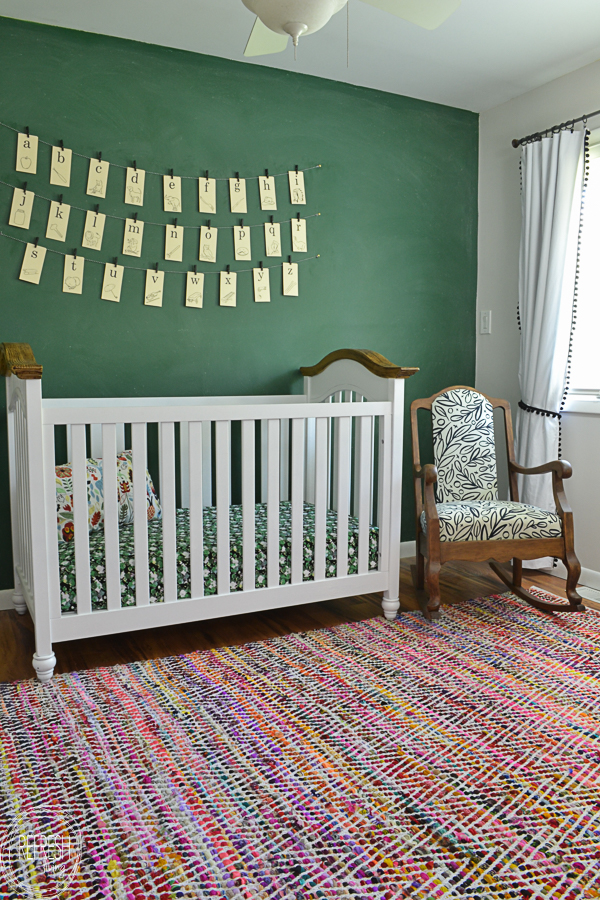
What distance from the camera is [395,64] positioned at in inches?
111

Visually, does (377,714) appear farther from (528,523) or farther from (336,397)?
(336,397)

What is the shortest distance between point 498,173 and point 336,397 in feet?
4.83

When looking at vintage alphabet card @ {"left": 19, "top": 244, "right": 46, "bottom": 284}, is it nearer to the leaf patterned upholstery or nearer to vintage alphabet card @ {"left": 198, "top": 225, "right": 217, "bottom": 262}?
vintage alphabet card @ {"left": 198, "top": 225, "right": 217, "bottom": 262}

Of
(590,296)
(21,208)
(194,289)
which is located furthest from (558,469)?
(21,208)

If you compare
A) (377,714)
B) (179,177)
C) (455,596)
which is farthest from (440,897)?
(179,177)

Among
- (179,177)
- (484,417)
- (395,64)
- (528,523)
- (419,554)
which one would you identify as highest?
(395,64)

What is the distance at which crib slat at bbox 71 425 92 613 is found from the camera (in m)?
1.88

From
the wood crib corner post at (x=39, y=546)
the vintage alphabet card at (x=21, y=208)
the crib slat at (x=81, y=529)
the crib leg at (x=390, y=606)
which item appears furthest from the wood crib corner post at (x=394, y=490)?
the vintage alphabet card at (x=21, y=208)

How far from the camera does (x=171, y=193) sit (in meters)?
2.67

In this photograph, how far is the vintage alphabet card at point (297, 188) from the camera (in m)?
2.90

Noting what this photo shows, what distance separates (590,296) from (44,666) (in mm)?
2544

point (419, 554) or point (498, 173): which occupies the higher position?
point (498, 173)

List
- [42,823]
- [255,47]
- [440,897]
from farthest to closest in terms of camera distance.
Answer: [255,47] < [42,823] < [440,897]

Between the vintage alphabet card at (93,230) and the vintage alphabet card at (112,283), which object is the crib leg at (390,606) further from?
the vintage alphabet card at (93,230)
